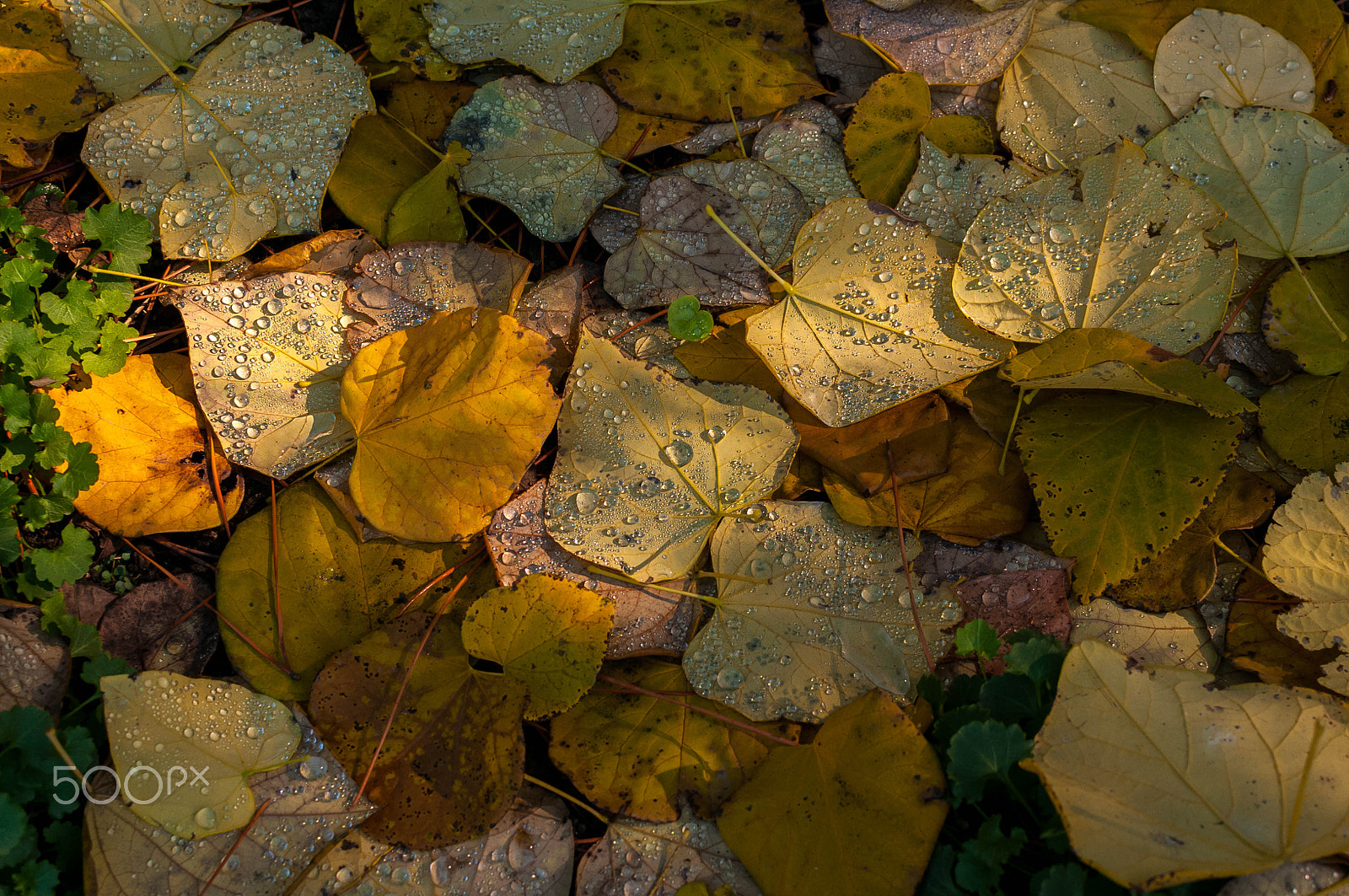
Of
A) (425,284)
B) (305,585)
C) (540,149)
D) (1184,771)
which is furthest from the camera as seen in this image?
(540,149)

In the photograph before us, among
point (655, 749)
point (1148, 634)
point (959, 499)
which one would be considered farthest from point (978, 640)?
point (655, 749)

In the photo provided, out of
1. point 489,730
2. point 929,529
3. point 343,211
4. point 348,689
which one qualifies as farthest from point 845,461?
point 343,211

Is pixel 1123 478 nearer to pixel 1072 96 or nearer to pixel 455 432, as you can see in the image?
pixel 1072 96

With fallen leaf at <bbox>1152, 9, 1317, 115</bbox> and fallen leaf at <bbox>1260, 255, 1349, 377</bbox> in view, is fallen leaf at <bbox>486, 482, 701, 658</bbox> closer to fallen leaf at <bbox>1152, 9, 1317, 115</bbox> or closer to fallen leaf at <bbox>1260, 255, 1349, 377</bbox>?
fallen leaf at <bbox>1260, 255, 1349, 377</bbox>

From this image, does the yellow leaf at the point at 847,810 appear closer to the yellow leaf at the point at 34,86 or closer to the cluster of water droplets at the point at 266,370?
the cluster of water droplets at the point at 266,370

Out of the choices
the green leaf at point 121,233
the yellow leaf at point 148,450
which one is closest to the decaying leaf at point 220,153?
the green leaf at point 121,233

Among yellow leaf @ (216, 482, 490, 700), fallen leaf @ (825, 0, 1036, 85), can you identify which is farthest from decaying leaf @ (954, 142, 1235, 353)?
yellow leaf @ (216, 482, 490, 700)
